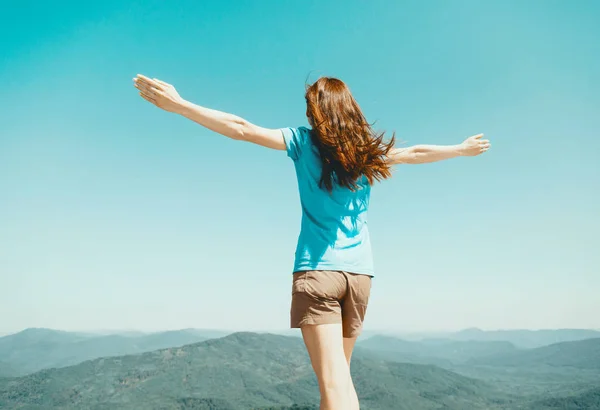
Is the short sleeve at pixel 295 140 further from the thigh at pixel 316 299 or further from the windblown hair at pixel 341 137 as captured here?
the thigh at pixel 316 299

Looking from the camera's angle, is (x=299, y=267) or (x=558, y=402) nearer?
(x=299, y=267)

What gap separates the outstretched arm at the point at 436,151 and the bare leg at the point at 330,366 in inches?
44.3

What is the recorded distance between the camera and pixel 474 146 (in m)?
3.34

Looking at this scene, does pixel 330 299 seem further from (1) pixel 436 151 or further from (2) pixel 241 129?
(1) pixel 436 151

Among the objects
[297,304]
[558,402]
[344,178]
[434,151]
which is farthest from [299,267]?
[558,402]

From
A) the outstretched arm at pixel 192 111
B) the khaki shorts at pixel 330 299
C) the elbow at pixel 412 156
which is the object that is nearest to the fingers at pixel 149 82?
the outstretched arm at pixel 192 111

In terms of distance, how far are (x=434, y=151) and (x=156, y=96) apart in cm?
180

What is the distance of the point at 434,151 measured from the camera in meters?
3.07

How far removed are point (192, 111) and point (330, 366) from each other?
4.59 feet

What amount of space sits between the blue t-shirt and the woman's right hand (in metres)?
1.10

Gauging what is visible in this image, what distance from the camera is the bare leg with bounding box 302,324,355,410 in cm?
219

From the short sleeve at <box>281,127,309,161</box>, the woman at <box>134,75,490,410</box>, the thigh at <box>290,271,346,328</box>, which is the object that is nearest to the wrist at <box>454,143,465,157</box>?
the woman at <box>134,75,490,410</box>

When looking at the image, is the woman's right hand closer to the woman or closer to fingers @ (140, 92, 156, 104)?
the woman

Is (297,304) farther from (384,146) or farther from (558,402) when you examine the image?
(558,402)
